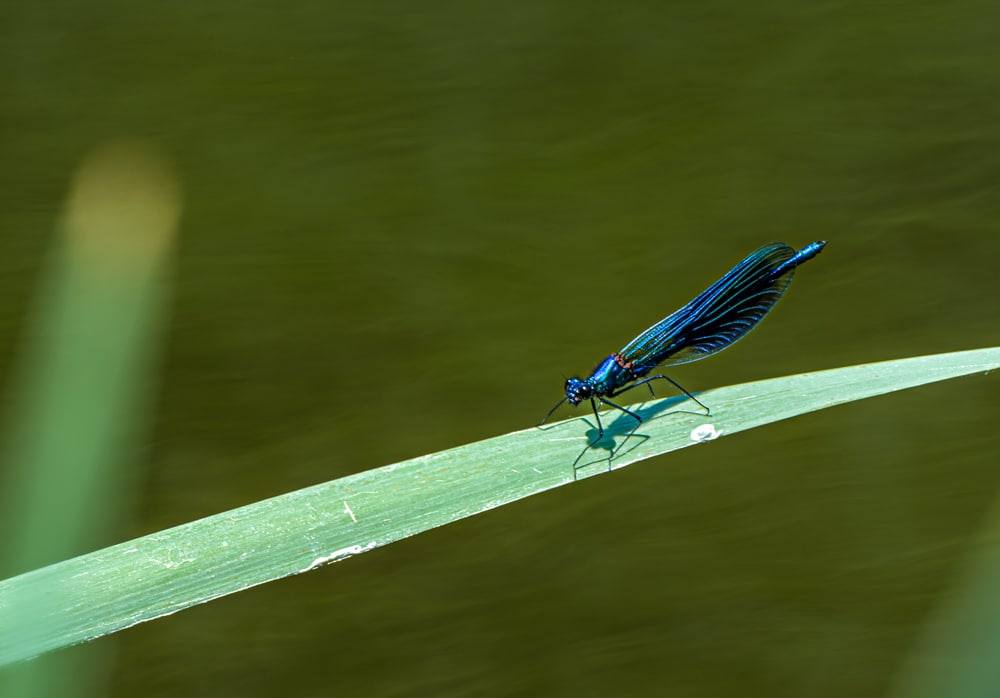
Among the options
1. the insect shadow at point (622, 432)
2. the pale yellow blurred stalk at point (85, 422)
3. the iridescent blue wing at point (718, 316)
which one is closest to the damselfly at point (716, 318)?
the iridescent blue wing at point (718, 316)

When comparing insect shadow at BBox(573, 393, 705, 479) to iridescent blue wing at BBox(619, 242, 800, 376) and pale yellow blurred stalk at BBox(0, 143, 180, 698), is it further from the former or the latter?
pale yellow blurred stalk at BBox(0, 143, 180, 698)

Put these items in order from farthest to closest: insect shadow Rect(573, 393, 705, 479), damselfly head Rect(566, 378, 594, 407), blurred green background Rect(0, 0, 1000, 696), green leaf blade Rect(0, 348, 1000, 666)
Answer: blurred green background Rect(0, 0, 1000, 696) → damselfly head Rect(566, 378, 594, 407) → insect shadow Rect(573, 393, 705, 479) → green leaf blade Rect(0, 348, 1000, 666)

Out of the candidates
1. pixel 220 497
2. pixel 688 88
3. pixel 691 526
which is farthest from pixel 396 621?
pixel 688 88

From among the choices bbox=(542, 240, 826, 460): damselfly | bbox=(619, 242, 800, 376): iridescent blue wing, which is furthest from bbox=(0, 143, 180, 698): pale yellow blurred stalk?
bbox=(619, 242, 800, 376): iridescent blue wing

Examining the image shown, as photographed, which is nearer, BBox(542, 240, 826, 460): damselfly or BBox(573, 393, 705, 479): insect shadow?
BBox(573, 393, 705, 479): insect shadow

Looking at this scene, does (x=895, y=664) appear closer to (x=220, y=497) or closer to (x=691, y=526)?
(x=691, y=526)

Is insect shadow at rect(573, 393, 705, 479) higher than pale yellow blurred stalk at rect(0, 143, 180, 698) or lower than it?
lower

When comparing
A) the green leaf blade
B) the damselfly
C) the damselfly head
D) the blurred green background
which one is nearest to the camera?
the green leaf blade

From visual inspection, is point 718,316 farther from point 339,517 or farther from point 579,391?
point 339,517
